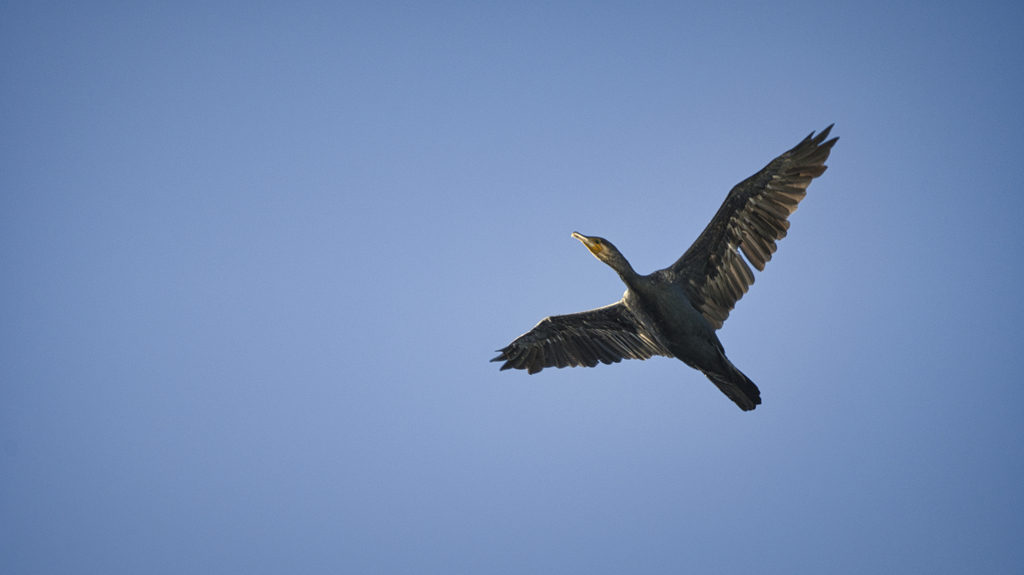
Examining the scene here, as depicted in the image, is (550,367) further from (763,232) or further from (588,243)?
(763,232)

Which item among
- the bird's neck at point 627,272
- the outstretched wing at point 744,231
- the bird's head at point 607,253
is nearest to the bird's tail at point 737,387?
the outstretched wing at point 744,231

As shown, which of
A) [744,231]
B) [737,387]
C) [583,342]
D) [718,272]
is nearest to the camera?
[737,387]

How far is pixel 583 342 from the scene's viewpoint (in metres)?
12.9

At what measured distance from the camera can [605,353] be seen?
41.6ft

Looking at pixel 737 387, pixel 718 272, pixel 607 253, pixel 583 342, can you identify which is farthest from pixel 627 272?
pixel 583 342

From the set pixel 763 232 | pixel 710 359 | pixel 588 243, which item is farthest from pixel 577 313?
pixel 763 232

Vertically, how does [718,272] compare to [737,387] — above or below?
above

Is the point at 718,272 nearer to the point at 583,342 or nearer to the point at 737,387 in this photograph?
the point at 737,387

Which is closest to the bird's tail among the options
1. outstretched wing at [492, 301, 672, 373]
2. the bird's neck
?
outstretched wing at [492, 301, 672, 373]

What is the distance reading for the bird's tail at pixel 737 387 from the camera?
1026cm

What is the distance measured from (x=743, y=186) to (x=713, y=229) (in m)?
0.81

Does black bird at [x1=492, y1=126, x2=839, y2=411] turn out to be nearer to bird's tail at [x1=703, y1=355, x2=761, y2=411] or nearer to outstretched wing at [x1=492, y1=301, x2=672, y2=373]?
bird's tail at [x1=703, y1=355, x2=761, y2=411]

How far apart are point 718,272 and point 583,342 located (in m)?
2.95

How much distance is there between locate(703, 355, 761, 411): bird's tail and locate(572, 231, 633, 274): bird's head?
206 centimetres
